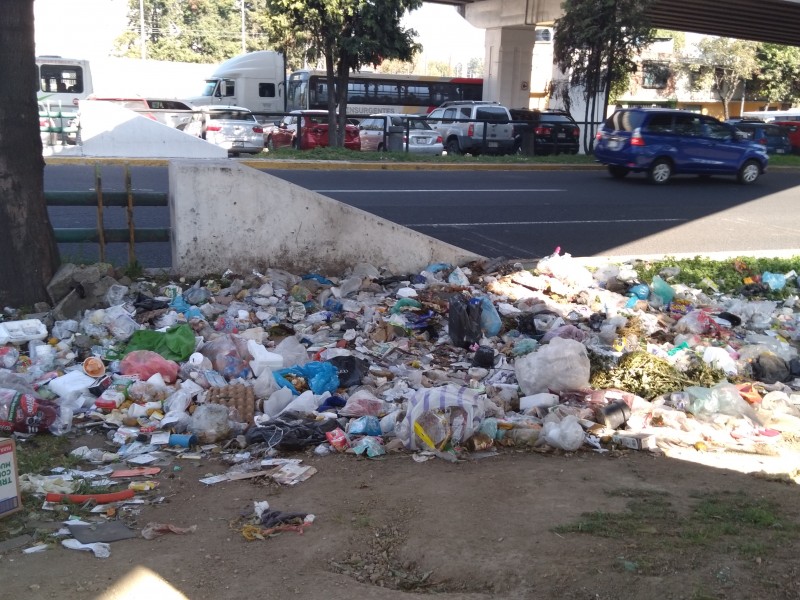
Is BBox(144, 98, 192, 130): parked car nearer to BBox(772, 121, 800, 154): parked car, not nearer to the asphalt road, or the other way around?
the asphalt road

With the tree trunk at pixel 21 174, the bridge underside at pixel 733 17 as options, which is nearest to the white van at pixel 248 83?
the bridge underside at pixel 733 17

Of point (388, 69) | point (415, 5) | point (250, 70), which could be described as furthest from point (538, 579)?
point (388, 69)

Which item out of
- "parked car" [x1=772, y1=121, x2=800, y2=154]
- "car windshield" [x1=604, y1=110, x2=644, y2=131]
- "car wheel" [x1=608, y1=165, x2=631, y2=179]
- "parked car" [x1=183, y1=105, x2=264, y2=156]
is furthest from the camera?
"parked car" [x1=772, y1=121, x2=800, y2=154]

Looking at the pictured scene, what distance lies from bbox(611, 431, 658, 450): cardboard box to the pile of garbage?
0.04ft

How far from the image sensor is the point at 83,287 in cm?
747

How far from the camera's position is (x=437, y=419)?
5.32 metres

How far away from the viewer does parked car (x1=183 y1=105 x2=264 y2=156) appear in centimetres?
2347

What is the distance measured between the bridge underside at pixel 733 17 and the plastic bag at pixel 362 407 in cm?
2512

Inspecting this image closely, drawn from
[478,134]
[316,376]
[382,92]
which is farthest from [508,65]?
[316,376]

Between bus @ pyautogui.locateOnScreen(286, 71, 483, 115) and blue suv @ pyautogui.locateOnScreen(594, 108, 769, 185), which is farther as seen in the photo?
bus @ pyautogui.locateOnScreen(286, 71, 483, 115)

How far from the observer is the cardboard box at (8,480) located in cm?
407

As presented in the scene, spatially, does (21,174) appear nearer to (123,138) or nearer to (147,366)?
(147,366)

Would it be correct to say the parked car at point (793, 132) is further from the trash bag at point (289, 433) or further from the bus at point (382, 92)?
the trash bag at point (289, 433)

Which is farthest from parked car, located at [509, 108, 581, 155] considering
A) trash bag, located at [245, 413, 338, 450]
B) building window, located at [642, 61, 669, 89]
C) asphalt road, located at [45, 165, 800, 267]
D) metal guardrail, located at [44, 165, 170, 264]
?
building window, located at [642, 61, 669, 89]
